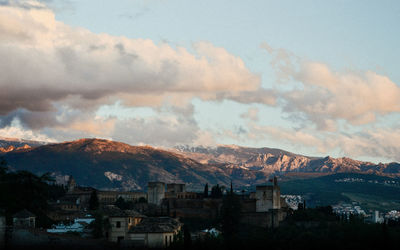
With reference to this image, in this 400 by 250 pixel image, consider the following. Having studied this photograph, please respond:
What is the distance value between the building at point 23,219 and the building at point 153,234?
54.0 ft

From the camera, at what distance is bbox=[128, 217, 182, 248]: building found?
355ft

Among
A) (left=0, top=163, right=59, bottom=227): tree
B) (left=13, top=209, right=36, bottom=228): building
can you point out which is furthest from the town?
(left=0, top=163, right=59, bottom=227): tree

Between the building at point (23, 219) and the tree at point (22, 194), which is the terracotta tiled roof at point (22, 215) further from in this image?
the tree at point (22, 194)

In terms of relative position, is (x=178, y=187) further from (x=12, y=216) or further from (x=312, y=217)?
(x=12, y=216)

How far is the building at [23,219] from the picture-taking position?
109281mm

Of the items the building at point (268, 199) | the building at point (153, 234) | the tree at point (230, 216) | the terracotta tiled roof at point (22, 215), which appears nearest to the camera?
the building at point (153, 234)

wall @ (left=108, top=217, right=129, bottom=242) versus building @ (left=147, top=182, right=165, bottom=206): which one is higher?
building @ (left=147, top=182, right=165, bottom=206)

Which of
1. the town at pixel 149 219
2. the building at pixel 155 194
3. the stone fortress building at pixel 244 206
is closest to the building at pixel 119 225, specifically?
the town at pixel 149 219

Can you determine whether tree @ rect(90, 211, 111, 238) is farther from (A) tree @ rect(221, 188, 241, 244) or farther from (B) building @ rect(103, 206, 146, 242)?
(A) tree @ rect(221, 188, 241, 244)

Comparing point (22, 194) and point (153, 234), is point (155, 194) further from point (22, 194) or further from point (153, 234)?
point (153, 234)

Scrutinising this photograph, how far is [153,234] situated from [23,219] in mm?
21526

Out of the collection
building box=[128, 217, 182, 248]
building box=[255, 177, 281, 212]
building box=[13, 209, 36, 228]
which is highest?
building box=[255, 177, 281, 212]

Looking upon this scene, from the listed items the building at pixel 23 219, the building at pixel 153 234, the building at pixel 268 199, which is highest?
the building at pixel 268 199

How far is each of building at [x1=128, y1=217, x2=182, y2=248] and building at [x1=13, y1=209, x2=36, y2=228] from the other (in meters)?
16.5
